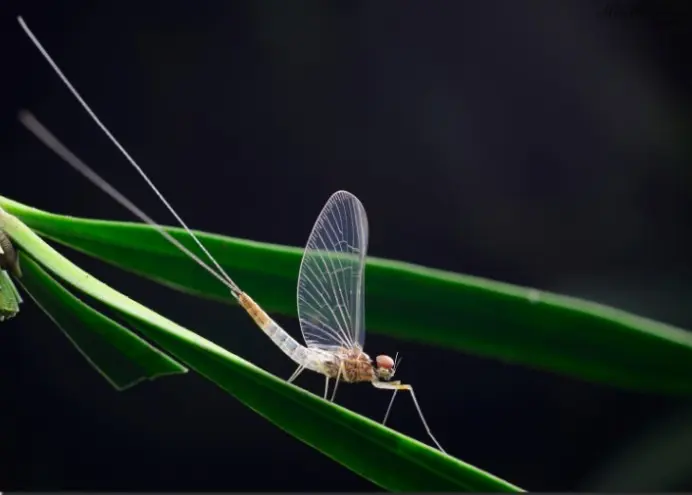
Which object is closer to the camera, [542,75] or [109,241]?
[109,241]

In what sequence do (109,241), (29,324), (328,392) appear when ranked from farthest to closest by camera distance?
(29,324) < (328,392) < (109,241)

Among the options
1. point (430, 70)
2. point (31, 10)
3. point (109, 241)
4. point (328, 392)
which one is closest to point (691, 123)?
point (430, 70)

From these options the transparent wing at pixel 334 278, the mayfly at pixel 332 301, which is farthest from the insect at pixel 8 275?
the transparent wing at pixel 334 278

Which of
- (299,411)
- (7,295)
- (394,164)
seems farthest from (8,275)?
(394,164)

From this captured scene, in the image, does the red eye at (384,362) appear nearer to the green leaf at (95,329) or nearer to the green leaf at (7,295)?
the green leaf at (95,329)

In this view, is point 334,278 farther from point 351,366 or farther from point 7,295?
point 7,295

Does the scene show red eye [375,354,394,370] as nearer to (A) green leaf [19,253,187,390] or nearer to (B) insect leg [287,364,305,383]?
(B) insect leg [287,364,305,383]

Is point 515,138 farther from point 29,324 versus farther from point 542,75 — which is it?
point 29,324

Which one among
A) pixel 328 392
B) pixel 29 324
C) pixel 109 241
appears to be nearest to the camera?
pixel 109 241
